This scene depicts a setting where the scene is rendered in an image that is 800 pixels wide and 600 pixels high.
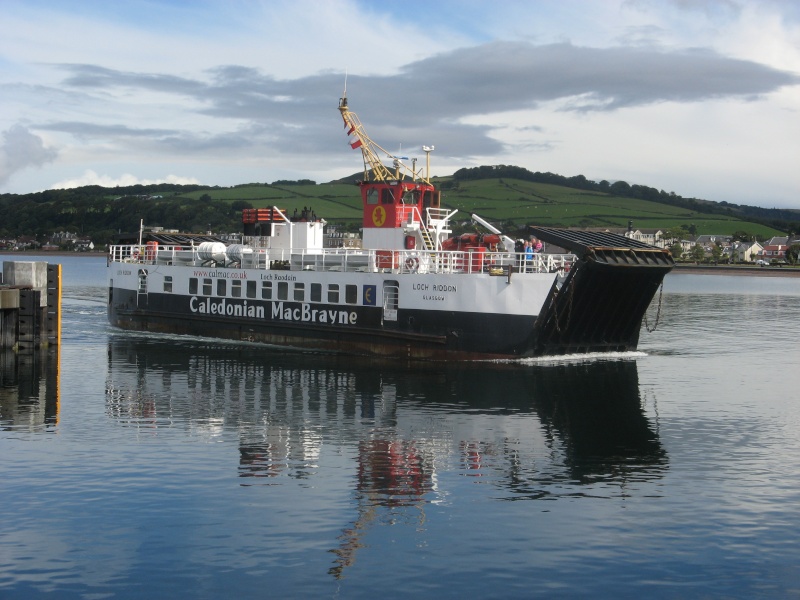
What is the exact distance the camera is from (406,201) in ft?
135

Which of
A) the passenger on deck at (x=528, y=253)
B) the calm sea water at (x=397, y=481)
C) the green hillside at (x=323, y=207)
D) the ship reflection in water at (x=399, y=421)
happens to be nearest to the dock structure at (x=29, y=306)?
the calm sea water at (x=397, y=481)

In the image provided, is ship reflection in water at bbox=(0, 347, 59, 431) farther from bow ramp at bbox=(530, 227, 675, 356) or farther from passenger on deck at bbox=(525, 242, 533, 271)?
bow ramp at bbox=(530, 227, 675, 356)

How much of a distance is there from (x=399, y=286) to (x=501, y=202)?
135m

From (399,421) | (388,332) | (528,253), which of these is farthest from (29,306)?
(528,253)

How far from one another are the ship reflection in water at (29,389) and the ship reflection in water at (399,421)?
76.0 inches

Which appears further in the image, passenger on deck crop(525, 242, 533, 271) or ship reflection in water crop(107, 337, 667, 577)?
passenger on deck crop(525, 242, 533, 271)

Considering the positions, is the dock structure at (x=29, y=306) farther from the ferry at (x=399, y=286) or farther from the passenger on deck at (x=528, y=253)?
the passenger on deck at (x=528, y=253)

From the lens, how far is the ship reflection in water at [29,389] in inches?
1033

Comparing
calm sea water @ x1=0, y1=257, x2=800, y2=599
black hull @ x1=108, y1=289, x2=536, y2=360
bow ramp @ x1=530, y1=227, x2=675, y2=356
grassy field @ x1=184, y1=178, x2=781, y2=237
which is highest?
grassy field @ x1=184, y1=178, x2=781, y2=237

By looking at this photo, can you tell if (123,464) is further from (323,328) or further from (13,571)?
(323,328)

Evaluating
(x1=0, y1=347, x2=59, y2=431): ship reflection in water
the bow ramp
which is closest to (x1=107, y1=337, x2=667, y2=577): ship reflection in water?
the bow ramp

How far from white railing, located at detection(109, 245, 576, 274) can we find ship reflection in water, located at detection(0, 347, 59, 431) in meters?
8.25

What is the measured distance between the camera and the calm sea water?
598 inches

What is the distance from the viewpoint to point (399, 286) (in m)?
37.1
